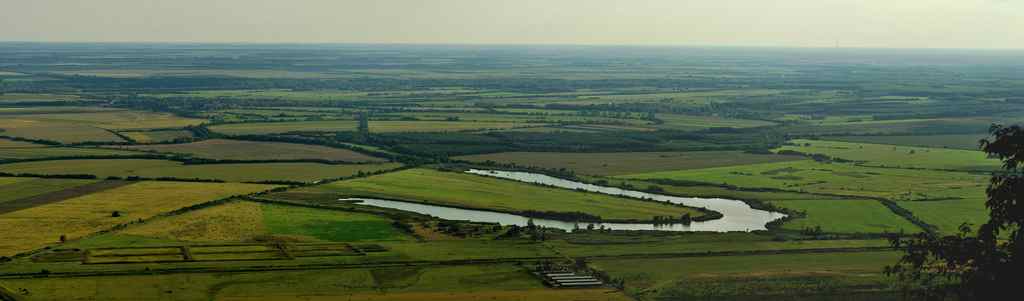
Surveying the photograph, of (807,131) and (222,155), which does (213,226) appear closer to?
(222,155)

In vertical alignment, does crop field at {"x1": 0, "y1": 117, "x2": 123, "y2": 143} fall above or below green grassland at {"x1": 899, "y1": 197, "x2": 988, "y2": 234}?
above

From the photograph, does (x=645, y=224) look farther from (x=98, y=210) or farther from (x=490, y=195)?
(x=98, y=210)

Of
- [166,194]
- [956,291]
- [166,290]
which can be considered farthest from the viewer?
[166,194]

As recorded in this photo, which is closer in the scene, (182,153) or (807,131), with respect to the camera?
(182,153)

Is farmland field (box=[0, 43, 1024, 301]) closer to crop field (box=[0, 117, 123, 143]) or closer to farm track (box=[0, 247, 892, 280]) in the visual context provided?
farm track (box=[0, 247, 892, 280])

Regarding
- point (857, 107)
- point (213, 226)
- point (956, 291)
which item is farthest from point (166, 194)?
point (857, 107)

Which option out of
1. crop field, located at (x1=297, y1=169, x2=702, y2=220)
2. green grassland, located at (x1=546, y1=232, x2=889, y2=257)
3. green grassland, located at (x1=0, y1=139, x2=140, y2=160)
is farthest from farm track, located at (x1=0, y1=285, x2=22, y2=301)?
green grassland, located at (x1=0, y1=139, x2=140, y2=160)
